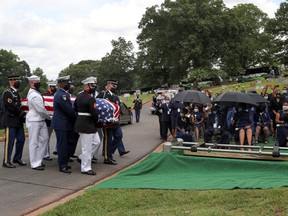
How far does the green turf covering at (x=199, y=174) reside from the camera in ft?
21.1

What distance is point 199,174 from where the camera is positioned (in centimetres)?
736

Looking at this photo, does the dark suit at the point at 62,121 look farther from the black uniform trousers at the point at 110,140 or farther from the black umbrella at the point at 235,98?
the black umbrella at the point at 235,98

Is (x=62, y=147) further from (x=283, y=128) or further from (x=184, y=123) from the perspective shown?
(x=283, y=128)

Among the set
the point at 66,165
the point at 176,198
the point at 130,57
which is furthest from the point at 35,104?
the point at 130,57

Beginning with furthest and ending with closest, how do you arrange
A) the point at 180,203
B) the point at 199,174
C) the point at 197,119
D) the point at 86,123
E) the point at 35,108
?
the point at 197,119, the point at 35,108, the point at 86,123, the point at 199,174, the point at 180,203

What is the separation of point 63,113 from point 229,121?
5.67 meters

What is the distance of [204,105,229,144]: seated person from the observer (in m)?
11.1

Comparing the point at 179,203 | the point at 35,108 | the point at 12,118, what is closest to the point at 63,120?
the point at 35,108

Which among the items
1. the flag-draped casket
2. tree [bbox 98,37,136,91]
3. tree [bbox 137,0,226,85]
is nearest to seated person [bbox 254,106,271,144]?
the flag-draped casket

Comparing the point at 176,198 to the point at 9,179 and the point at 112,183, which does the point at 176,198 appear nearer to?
the point at 112,183

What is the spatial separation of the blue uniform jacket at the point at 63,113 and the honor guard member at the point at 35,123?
1.70 ft

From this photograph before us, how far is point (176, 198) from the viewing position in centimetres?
595

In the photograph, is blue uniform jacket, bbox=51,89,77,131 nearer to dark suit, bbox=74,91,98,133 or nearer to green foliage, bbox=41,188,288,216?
dark suit, bbox=74,91,98,133

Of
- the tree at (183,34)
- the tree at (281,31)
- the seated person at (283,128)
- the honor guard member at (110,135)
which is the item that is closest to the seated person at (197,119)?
the seated person at (283,128)
